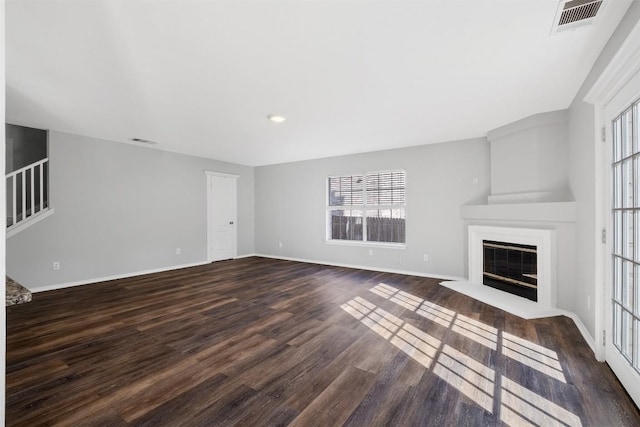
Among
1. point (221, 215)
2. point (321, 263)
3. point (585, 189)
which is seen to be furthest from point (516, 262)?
point (221, 215)

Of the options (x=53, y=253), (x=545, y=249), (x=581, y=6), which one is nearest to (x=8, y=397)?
(x=53, y=253)

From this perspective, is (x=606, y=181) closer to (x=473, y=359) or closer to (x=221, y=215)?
(x=473, y=359)

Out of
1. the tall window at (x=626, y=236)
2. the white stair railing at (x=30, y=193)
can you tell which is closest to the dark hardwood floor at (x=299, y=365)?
the tall window at (x=626, y=236)

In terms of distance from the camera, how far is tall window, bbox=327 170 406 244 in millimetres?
5410

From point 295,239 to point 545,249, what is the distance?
4646mm

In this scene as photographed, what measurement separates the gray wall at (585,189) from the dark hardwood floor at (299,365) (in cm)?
39

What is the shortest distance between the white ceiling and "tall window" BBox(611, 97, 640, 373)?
718 millimetres

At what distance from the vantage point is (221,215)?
21.6ft

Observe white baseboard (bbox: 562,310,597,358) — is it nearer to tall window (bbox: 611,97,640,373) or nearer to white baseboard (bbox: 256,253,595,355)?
white baseboard (bbox: 256,253,595,355)

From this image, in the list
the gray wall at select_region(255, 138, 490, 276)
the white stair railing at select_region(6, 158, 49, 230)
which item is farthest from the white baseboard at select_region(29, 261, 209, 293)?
the gray wall at select_region(255, 138, 490, 276)

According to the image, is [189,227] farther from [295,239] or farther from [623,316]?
[623,316]

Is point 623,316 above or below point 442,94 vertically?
below

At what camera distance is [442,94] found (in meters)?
2.90

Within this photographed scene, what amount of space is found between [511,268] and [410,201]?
1.88 m
